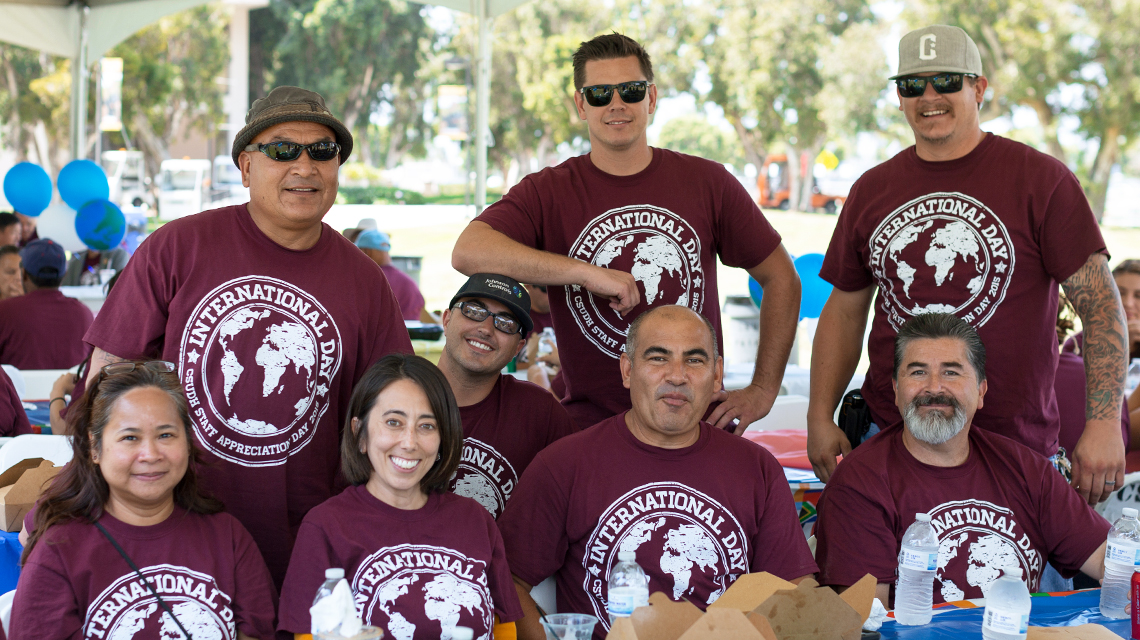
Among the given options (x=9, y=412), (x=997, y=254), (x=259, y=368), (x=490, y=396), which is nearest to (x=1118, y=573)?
(x=997, y=254)

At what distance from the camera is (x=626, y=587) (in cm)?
225

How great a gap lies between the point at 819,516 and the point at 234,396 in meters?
1.63

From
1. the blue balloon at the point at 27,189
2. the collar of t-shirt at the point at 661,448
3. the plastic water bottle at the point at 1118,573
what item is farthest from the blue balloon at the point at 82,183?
the plastic water bottle at the point at 1118,573

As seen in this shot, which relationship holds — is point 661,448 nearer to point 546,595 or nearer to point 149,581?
point 546,595

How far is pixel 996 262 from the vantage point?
295 cm

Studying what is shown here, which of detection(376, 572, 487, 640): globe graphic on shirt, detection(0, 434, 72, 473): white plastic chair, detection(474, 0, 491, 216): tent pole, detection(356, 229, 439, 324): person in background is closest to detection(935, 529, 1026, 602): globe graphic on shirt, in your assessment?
detection(376, 572, 487, 640): globe graphic on shirt

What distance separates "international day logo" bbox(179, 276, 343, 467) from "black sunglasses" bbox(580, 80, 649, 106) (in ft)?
3.50

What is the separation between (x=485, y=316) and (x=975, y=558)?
58.9 inches

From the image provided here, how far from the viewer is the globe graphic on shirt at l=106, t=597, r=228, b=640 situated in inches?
85.0

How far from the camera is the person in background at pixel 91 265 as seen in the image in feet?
32.1

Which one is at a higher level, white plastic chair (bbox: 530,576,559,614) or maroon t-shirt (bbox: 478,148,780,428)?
maroon t-shirt (bbox: 478,148,780,428)

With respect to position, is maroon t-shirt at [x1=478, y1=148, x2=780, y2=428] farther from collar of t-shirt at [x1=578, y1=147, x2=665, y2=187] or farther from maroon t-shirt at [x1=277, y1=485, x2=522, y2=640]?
maroon t-shirt at [x1=277, y1=485, x2=522, y2=640]

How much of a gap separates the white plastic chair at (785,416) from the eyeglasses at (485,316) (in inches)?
101

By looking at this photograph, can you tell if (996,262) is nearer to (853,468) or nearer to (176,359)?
(853,468)
